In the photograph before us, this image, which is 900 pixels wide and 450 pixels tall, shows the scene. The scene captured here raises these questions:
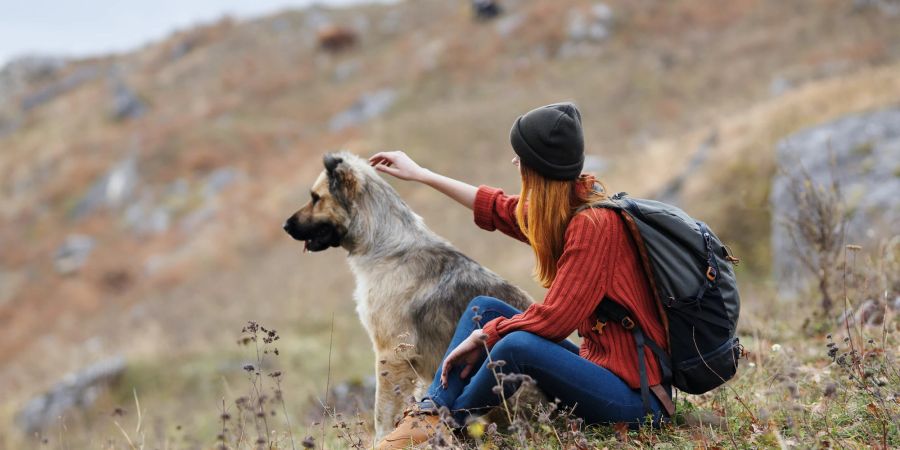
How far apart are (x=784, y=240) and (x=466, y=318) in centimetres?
701

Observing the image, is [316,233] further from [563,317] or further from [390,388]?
[563,317]

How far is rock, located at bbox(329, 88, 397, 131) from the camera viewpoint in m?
28.1

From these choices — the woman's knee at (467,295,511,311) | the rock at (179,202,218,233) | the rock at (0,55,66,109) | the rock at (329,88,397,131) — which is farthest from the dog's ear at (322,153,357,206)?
the rock at (0,55,66,109)

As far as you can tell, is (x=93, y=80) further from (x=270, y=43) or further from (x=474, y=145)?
(x=474, y=145)

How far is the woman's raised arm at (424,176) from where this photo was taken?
4.17 metres

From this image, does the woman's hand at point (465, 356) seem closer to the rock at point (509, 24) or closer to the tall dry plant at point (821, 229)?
the tall dry plant at point (821, 229)

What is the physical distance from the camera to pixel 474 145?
75.8ft

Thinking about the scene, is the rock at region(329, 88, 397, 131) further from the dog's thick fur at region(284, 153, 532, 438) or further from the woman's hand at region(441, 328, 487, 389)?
the woman's hand at region(441, 328, 487, 389)

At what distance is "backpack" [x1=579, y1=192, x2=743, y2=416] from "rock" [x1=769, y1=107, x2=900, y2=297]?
188 inches

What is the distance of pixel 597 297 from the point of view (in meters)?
2.98

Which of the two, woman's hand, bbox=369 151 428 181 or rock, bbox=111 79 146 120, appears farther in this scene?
rock, bbox=111 79 146 120

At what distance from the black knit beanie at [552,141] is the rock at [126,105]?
1343 inches

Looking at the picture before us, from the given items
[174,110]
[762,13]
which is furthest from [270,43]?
[762,13]

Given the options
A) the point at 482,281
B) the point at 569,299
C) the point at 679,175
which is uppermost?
the point at 569,299
